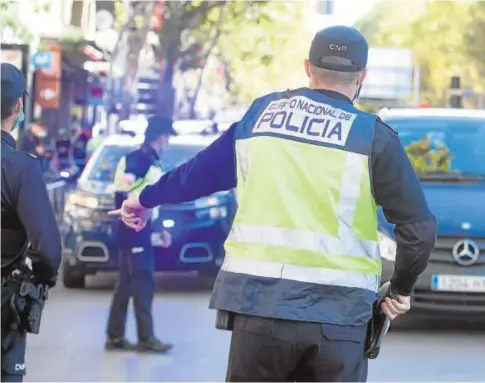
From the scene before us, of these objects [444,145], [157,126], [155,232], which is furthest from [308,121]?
[155,232]

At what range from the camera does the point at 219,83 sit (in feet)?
281

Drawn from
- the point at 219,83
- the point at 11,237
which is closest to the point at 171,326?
the point at 11,237

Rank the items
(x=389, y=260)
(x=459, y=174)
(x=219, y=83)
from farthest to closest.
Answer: (x=219, y=83), (x=459, y=174), (x=389, y=260)

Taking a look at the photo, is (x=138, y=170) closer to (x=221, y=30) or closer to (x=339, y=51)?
(x=339, y=51)

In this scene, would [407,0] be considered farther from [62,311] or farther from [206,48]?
[62,311]

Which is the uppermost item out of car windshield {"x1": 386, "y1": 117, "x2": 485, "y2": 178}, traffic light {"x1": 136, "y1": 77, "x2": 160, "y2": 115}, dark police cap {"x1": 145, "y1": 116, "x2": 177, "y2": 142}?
dark police cap {"x1": 145, "y1": 116, "x2": 177, "y2": 142}

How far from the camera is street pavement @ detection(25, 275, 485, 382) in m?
8.23

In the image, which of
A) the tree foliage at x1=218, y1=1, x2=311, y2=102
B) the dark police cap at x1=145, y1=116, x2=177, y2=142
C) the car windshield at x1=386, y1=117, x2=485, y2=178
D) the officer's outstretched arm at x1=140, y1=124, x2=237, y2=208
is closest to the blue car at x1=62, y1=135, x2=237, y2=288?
the car windshield at x1=386, y1=117, x2=485, y2=178

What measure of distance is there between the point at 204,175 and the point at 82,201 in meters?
8.78

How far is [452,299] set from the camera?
30.8 ft

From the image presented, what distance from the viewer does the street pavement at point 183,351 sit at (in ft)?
27.0

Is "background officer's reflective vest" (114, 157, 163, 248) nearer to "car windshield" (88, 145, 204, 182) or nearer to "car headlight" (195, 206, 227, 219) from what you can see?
"car headlight" (195, 206, 227, 219)

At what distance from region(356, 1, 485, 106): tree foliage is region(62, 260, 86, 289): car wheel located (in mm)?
46532

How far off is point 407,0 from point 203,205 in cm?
8131
